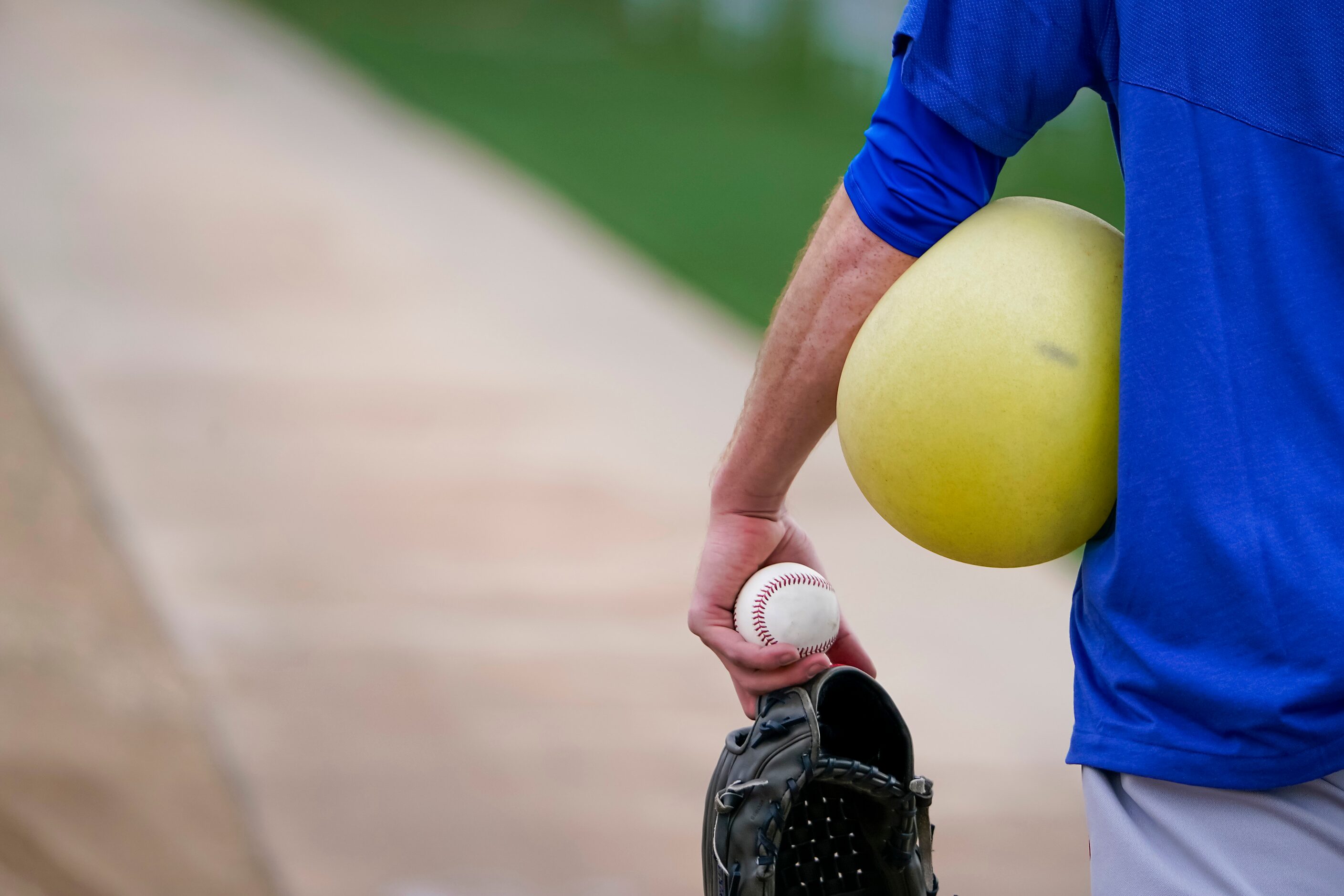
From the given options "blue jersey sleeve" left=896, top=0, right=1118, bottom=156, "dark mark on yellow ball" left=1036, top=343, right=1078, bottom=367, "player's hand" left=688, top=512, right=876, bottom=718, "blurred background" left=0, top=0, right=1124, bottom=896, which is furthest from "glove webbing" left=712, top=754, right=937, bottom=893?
"blurred background" left=0, top=0, right=1124, bottom=896

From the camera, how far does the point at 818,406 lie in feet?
4.62

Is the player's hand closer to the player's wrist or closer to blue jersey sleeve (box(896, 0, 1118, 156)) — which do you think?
the player's wrist

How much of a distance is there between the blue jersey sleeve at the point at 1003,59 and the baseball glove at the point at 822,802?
685mm

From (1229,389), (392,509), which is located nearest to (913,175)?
(1229,389)

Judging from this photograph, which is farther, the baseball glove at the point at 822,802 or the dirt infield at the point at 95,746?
the dirt infield at the point at 95,746

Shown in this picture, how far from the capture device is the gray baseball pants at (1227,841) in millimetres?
1052

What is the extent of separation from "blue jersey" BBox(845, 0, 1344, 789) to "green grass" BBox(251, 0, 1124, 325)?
25.8ft

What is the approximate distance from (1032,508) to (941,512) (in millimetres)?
90

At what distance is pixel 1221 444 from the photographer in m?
1.05

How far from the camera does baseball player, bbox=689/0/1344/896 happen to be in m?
1.03

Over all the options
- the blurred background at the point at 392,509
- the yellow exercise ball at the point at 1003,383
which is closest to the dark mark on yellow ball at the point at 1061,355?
the yellow exercise ball at the point at 1003,383

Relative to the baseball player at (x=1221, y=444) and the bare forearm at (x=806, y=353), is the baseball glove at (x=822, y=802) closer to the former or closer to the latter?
the bare forearm at (x=806, y=353)

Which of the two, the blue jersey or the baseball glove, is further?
the baseball glove

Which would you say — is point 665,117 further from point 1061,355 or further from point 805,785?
point 1061,355
